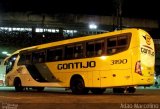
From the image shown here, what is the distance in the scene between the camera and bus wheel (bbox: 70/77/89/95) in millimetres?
20844

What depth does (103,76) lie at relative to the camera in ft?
64.4

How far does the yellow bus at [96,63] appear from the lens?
60.8 ft

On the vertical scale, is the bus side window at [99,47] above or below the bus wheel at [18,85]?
above

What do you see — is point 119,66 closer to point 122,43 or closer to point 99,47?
point 122,43

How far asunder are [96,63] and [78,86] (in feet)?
6.47

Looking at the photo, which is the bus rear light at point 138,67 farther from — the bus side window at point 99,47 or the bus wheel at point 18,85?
the bus wheel at point 18,85

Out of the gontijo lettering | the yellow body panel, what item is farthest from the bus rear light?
the gontijo lettering

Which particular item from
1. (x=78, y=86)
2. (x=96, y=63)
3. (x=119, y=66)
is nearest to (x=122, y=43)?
(x=119, y=66)

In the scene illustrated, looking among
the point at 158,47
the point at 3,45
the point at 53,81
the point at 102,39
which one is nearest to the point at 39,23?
the point at 3,45

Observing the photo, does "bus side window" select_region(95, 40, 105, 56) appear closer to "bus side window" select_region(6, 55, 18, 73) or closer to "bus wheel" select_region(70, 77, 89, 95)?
"bus wheel" select_region(70, 77, 89, 95)

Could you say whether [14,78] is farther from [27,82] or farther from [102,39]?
[102,39]

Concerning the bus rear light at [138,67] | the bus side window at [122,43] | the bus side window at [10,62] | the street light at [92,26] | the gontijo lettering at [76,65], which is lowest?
the bus rear light at [138,67]

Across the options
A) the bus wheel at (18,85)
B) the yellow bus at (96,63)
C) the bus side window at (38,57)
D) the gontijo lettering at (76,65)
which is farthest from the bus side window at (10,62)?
the gontijo lettering at (76,65)

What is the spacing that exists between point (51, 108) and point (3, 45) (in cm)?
3159
